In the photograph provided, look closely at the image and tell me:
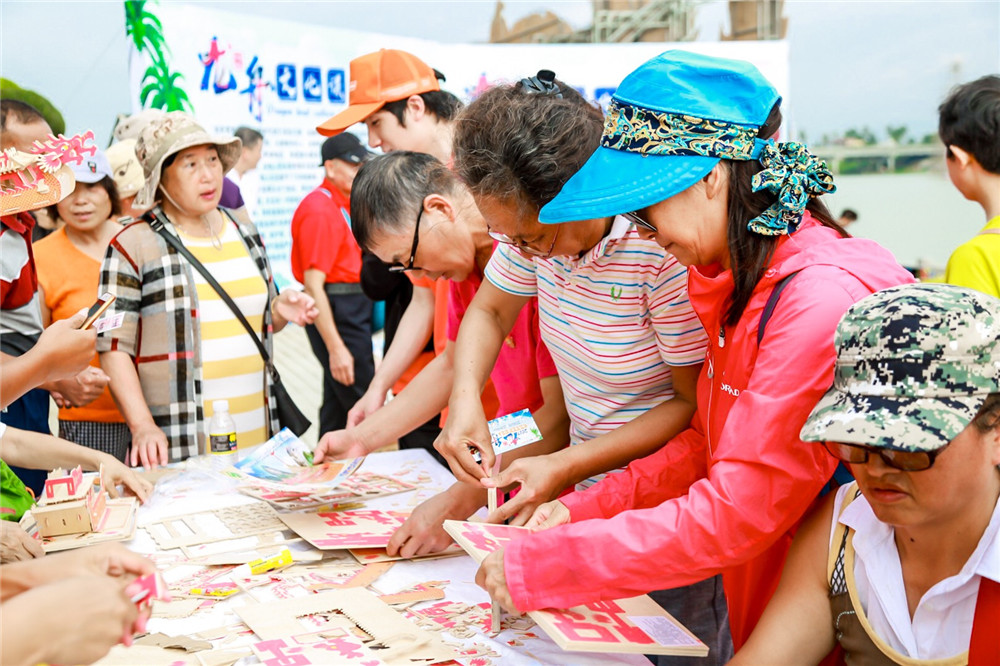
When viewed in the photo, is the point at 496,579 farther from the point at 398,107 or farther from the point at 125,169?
the point at 125,169

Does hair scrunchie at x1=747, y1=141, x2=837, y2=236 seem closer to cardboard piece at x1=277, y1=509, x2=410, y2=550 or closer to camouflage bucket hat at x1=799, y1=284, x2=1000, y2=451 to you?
camouflage bucket hat at x1=799, y1=284, x2=1000, y2=451

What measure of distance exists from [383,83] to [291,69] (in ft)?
8.64

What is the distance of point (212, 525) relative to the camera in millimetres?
2084

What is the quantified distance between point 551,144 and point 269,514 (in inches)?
48.0

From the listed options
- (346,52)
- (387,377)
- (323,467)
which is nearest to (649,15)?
(346,52)

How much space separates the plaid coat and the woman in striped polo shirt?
1.20m

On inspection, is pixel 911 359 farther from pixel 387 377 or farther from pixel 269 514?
pixel 387 377

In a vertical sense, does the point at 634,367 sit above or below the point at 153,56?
below

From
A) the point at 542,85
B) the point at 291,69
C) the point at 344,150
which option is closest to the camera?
the point at 542,85

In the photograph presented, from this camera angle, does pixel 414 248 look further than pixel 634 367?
Yes

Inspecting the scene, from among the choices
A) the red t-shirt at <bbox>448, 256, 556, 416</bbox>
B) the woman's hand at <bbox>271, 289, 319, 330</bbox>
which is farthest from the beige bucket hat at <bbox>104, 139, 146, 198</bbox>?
the red t-shirt at <bbox>448, 256, 556, 416</bbox>

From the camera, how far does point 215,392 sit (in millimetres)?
2797

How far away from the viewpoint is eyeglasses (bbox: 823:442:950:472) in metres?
1.05

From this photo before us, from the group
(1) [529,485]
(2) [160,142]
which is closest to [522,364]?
(1) [529,485]
